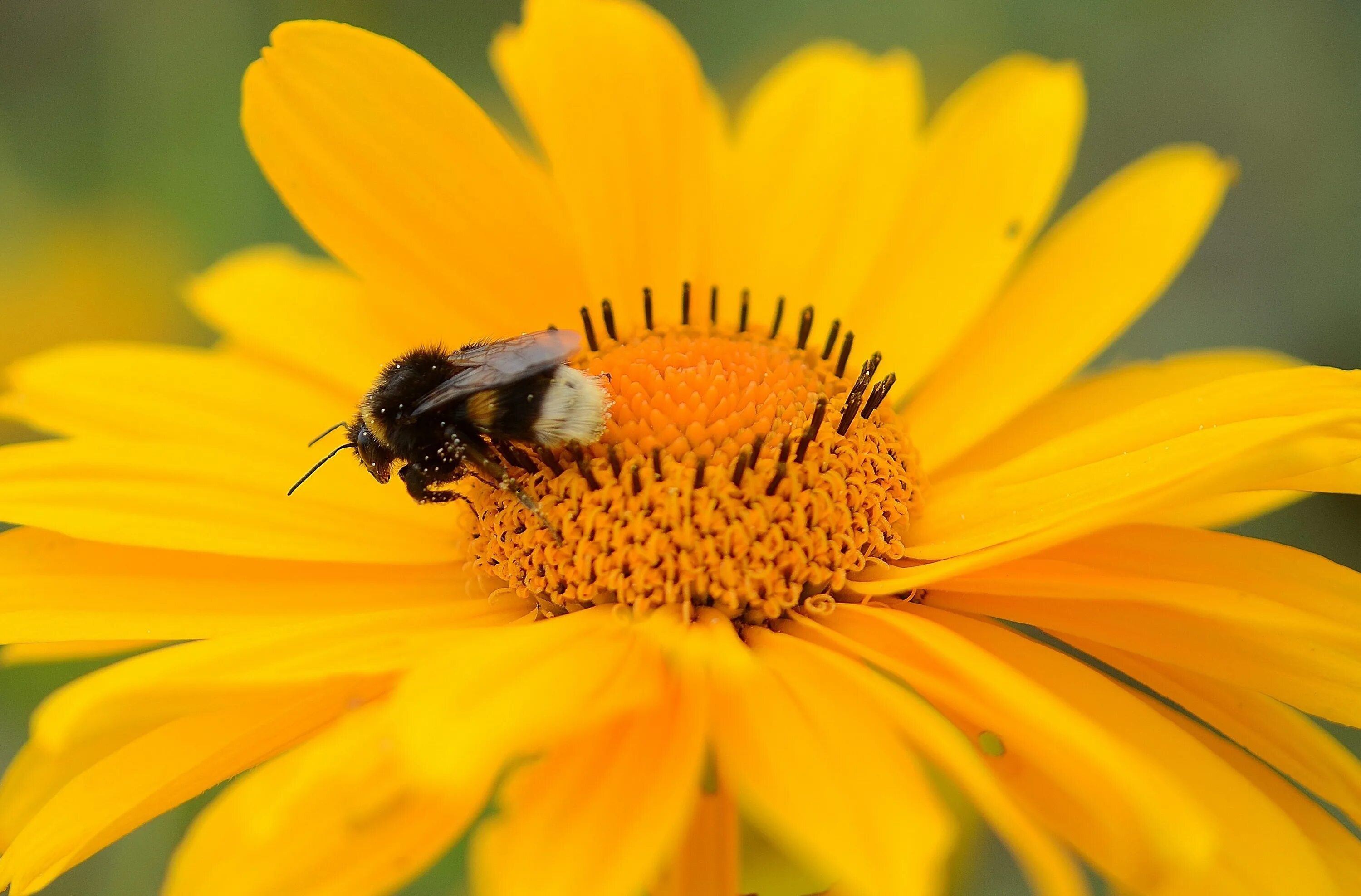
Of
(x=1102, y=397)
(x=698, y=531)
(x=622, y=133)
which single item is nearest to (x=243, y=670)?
(x=698, y=531)

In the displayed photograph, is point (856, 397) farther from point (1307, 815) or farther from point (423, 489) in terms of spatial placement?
point (1307, 815)

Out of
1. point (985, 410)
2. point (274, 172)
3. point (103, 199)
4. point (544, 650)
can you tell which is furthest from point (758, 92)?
point (103, 199)

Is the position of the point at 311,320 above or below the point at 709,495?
above

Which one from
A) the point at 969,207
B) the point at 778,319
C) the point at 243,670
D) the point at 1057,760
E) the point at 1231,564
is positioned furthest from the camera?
the point at 969,207

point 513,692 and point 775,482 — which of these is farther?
point 775,482

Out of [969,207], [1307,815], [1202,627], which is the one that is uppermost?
[969,207]

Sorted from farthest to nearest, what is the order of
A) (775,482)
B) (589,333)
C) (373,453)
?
(589,333)
(373,453)
(775,482)

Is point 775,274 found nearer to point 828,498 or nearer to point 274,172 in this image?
point 828,498

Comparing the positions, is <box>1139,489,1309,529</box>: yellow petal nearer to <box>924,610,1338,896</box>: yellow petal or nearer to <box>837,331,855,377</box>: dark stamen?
<box>924,610,1338,896</box>: yellow petal
